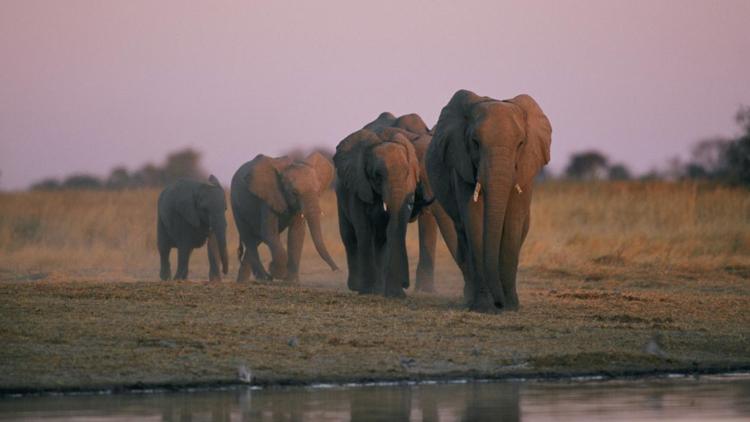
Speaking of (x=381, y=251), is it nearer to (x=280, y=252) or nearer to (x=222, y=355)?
(x=280, y=252)

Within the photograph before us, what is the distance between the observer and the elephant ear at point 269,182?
2548 cm

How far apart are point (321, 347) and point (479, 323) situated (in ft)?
7.33

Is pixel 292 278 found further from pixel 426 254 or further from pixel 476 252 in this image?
Answer: pixel 476 252

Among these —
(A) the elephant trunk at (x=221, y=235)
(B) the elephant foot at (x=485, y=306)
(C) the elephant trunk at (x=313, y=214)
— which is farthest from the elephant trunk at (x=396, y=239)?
(A) the elephant trunk at (x=221, y=235)

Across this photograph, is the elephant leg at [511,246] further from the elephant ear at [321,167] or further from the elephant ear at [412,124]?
the elephant ear at [321,167]

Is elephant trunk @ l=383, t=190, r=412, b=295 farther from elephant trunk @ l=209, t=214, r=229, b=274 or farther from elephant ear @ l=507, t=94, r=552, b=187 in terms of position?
elephant trunk @ l=209, t=214, r=229, b=274

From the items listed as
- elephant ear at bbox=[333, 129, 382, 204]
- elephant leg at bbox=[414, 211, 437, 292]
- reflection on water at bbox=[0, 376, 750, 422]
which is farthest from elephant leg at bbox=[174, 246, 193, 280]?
reflection on water at bbox=[0, 376, 750, 422]

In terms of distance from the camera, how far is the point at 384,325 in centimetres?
1616

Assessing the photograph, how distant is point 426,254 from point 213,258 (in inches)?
162

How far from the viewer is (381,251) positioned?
2094 centimetres

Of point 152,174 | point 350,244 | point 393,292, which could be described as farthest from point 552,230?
point 152,174

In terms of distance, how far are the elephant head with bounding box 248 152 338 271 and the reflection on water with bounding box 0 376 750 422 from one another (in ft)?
39.4

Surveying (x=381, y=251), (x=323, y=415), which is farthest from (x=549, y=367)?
(x=381, y=251)

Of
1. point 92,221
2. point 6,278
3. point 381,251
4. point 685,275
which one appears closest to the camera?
point 381,251
